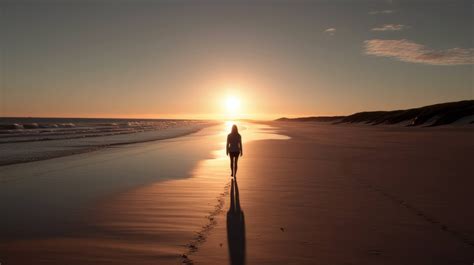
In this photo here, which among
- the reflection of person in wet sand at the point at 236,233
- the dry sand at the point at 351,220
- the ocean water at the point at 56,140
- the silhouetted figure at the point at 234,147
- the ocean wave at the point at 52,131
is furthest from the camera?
the ocean wave at the point at 52,131

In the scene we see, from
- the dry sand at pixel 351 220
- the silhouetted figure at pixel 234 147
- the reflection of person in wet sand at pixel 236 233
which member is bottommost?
the dry sand at pixel 351 220

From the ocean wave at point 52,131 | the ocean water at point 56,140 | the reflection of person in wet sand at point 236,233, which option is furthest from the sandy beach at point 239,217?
the ocean wave at point 52,131

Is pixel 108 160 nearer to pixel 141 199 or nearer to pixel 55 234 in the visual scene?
pixel 141 199

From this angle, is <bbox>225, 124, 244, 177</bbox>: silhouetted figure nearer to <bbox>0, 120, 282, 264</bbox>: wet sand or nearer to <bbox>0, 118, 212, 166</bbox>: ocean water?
<bbox>0, 120, 282, 264</bbox>: wet sand

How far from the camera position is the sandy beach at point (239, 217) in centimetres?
612

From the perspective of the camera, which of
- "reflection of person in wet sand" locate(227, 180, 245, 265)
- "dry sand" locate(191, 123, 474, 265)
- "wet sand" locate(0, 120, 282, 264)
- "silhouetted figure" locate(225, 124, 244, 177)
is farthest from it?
"silhouetted figure" locate(225, 124, 244, 177)

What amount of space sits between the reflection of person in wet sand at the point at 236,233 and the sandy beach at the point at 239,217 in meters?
0.02

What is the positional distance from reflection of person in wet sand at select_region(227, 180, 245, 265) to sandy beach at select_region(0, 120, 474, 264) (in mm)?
17

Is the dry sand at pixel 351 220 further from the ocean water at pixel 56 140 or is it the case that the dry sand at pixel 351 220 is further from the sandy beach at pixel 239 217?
the ocean water at pixel 56 140

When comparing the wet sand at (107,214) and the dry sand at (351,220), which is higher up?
the wet sand at (107,214)

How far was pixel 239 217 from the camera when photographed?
8.43m

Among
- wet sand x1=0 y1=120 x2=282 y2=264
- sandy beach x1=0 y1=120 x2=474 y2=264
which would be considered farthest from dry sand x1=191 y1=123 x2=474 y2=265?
wet sand x1=0 y1=120 x2=282 y2=264

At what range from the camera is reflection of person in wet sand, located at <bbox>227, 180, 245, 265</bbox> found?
19.5 feet

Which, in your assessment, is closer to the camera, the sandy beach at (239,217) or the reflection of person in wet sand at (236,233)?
the reflection of person in wet sand at (236,233)
